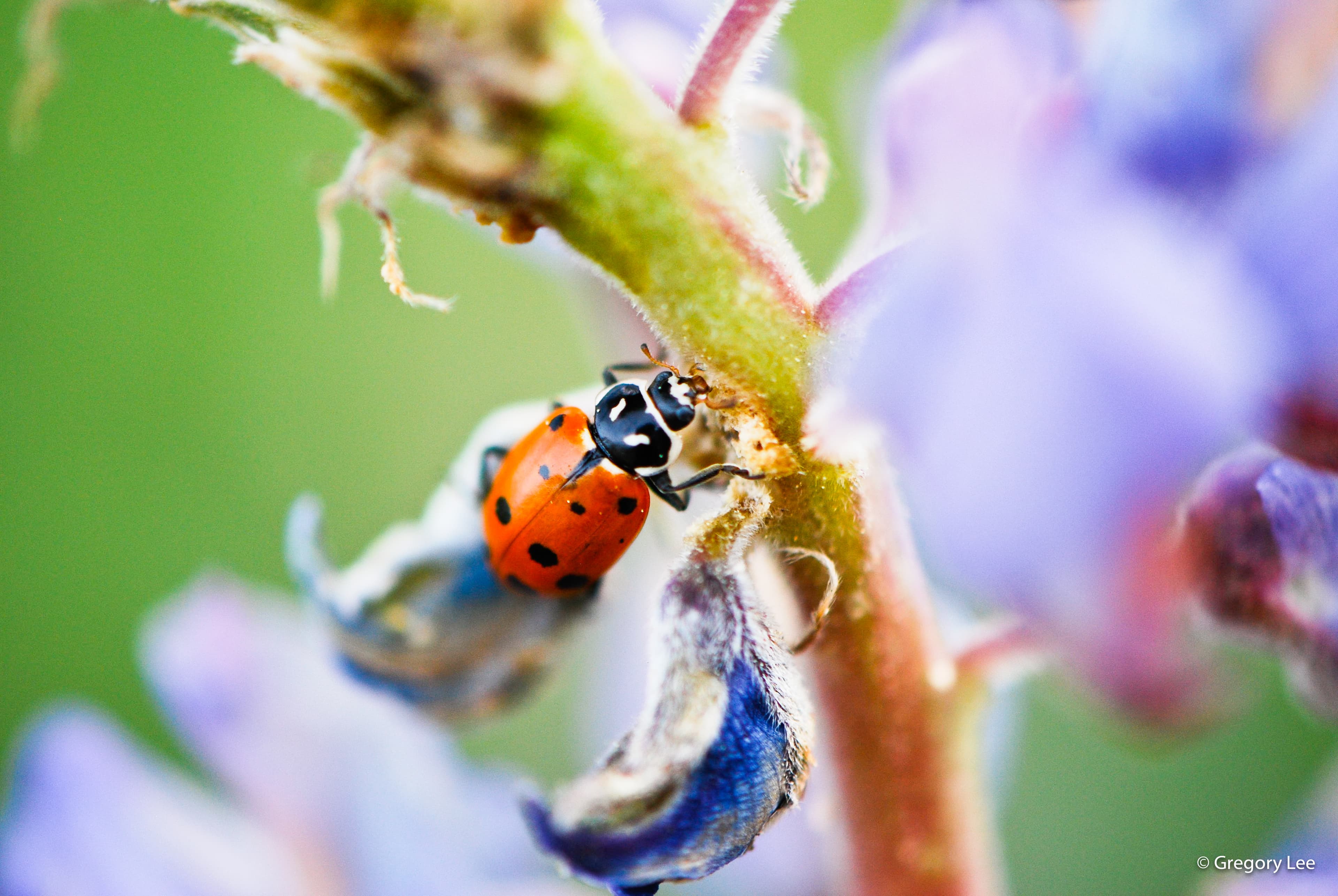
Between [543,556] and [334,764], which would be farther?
[334,764]

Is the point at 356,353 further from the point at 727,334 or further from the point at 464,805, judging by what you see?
the point at 727,334

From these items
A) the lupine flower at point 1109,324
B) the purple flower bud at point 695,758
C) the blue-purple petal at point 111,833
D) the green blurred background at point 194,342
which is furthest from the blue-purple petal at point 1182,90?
the green blurred background at point 194,342

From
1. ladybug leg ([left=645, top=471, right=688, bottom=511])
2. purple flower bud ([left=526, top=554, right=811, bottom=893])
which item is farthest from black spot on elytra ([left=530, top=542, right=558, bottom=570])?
purple flower bud ([left=526, top=554, right=811, bottom=893])

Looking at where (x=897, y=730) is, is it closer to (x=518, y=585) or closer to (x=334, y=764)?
(x=518, y=585)

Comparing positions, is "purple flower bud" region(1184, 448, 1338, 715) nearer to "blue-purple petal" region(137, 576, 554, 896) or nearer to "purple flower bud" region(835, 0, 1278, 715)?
"purple flower bud" region(835, 0, 1278, 715)

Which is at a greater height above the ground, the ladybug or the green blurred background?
the ladybug

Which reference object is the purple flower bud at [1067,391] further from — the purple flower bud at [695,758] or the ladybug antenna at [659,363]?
the ladybug antenna at [659,363]

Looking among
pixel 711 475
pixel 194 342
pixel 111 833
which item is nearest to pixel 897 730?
pixel 711 475
